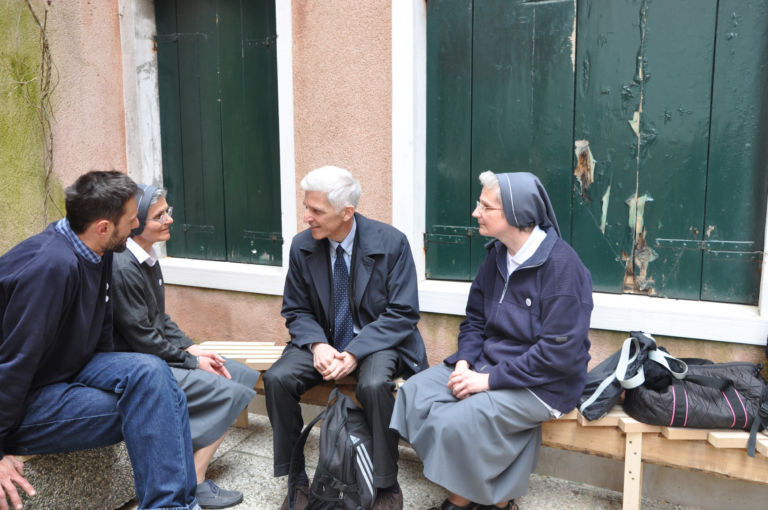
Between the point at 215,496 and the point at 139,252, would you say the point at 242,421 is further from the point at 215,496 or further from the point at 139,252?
the point at 139,252

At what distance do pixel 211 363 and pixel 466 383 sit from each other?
1.26m

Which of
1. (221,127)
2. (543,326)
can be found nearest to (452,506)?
(543,326)

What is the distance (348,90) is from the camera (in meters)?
3.53

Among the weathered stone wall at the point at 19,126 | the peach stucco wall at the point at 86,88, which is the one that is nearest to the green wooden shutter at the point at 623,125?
the peach stucco wall at the point at 86,88

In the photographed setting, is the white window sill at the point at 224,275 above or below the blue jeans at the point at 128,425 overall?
above

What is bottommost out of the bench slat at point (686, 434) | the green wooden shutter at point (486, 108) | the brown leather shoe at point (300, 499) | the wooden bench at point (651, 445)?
the brown leather shoe at point (300, 499)

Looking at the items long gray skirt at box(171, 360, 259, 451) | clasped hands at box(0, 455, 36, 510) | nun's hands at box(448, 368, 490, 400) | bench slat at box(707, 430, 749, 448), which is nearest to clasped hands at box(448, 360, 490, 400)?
nun's hands at box(448, 368, 490, 400)

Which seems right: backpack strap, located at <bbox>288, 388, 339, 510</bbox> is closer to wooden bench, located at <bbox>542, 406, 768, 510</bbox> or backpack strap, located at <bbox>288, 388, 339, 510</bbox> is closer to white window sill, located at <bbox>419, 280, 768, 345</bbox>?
wooden bench, located at <bbox>542, 406, 768, 510</bbox>

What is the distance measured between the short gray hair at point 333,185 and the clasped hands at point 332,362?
0.68 meters

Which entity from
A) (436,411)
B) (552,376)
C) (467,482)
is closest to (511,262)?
(552,376)

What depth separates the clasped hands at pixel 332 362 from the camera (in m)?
Result: 2.86

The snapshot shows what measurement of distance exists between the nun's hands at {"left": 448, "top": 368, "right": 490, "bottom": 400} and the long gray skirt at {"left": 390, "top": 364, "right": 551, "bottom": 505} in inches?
1.2

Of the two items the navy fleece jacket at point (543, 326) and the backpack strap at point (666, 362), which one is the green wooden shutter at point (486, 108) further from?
the backpack strap at point (666, 362)

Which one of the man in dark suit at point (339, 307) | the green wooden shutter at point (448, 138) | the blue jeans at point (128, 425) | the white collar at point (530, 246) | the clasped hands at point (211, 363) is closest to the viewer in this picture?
the blue jeans at point (128, 425)
